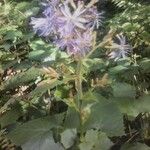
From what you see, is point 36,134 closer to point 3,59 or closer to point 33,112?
point 33,112

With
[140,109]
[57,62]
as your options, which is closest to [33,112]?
[57,62]

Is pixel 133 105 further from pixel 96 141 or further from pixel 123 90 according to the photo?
pixel 96 141

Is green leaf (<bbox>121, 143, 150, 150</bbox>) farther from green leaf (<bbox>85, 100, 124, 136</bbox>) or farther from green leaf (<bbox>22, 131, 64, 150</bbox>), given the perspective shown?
green leaf (<bbox>22, 131, 64, 150</bbox>)

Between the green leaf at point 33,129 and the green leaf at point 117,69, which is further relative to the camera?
the green leaf at point 117,69

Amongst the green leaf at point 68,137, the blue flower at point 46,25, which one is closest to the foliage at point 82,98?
the green leaf at point 68,137

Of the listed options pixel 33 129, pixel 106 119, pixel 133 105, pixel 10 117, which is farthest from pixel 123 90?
pixel 10 117

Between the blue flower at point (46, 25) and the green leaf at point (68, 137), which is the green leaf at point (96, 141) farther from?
the blue flower at point (46, 25)

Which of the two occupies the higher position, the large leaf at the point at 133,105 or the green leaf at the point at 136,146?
the large leaf at the point at 133,105
